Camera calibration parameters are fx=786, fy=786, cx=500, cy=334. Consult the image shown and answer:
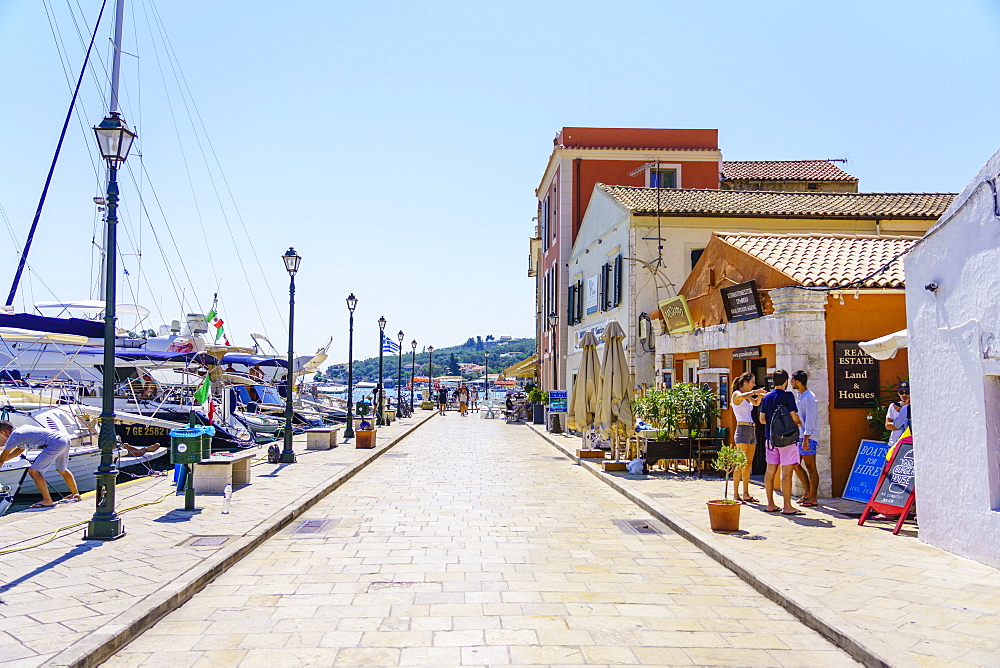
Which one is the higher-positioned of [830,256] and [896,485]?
[830,256]

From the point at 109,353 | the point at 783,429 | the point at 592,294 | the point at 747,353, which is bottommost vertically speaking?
the point at 783,429

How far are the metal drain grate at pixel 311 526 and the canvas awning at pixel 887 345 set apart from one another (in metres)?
7.34

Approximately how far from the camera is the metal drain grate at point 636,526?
31.8ft

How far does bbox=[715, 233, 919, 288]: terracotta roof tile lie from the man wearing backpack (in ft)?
8.40

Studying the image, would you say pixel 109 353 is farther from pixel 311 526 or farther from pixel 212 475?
pixel 212 475

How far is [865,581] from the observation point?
22.1 ft

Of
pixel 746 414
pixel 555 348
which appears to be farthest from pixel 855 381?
pixel 555 348

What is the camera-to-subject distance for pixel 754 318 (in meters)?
13.2

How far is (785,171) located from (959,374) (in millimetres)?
29540

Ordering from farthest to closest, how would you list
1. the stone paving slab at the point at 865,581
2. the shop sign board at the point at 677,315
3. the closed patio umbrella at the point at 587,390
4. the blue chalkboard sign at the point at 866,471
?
the closed patio umbrella at the point at 587,390 < the shop sign board at the point at 677,315 < the blue chalkboard sign at the point at 866,471 < the stone paving slab at the point at 865,581

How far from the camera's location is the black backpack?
31.8ft

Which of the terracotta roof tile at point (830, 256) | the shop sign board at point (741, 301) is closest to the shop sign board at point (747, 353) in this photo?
the shop sign board at point (741, 301)

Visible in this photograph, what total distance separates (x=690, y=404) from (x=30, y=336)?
1317 centimetres

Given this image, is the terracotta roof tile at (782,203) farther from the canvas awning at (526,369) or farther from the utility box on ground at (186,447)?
the canvas awning at (526,369)
